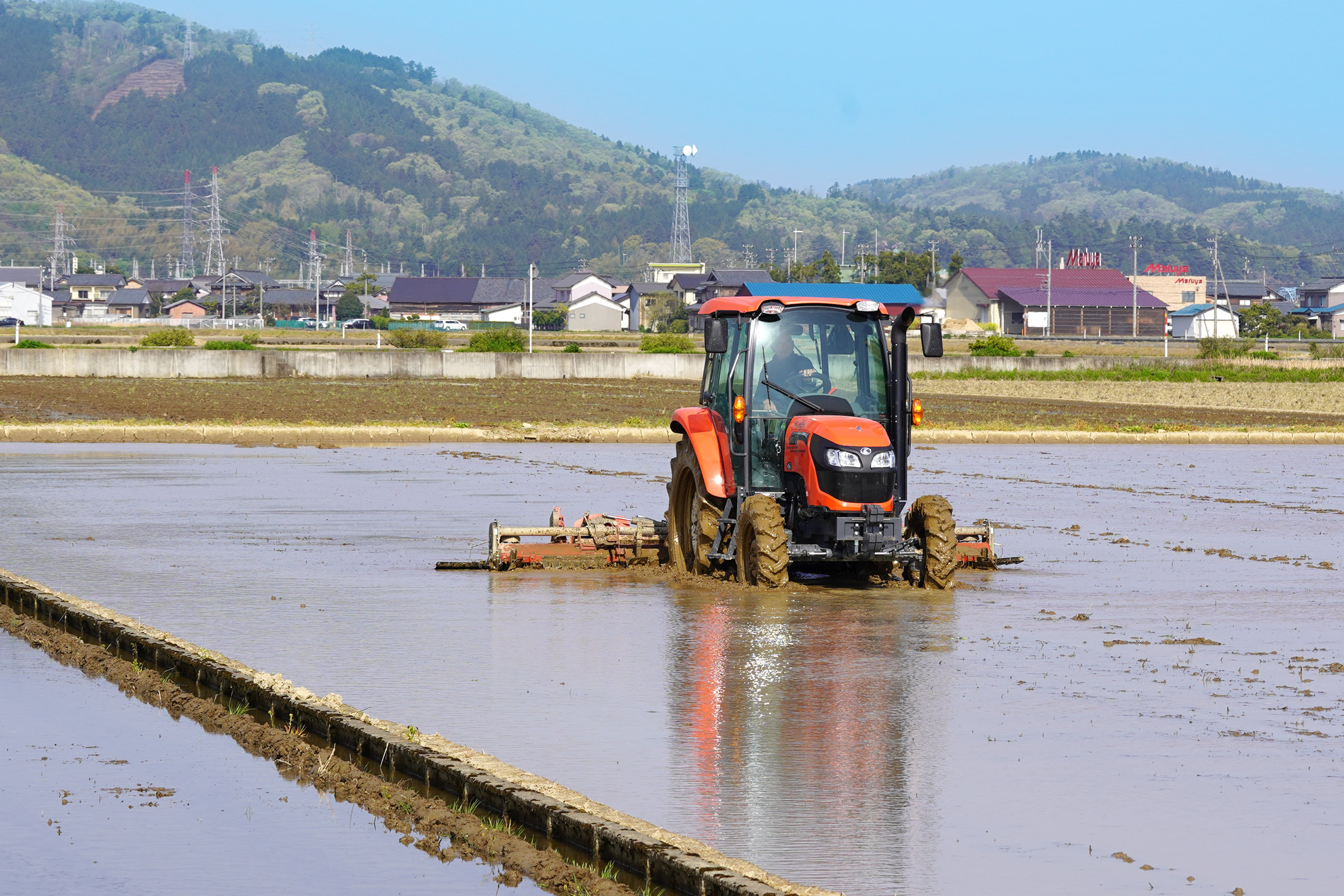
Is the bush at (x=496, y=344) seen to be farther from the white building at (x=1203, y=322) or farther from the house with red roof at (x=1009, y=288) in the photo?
the white building at (x=1203, y=322)

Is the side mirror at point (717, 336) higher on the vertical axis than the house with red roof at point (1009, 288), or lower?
lower

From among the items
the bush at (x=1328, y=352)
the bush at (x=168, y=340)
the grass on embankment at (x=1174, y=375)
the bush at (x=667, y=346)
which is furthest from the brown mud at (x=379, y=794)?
the bush at (x=1328, y=352)

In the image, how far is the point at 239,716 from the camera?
7613 mm

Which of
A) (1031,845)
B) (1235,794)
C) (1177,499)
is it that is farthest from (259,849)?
(1177,499)

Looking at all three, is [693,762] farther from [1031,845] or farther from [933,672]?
[933,672]

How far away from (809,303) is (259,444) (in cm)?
2045

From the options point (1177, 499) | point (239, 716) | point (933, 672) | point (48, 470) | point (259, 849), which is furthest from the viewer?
point (48, 470)

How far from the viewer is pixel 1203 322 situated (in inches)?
4978

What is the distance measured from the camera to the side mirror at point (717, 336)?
11992 millimetres

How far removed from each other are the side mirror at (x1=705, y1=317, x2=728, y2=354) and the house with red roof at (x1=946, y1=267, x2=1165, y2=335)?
109866 mm

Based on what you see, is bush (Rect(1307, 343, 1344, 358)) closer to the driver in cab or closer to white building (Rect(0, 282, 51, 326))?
the driver in cab

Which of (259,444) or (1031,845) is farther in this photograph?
(259,444)

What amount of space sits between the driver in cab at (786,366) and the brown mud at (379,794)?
5.64 meters

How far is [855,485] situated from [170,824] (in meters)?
6.87
